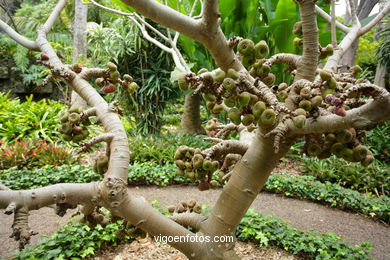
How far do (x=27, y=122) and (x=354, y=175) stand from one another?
7.39 metres

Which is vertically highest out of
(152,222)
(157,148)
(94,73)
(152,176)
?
(94,73)

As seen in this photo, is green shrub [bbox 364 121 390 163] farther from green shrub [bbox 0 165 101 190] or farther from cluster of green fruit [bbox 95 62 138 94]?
cluster of green fruit [bbox 95 62 138 94]

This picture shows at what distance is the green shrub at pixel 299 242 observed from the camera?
2549 millimetres

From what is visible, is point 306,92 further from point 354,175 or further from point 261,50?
point 354,175

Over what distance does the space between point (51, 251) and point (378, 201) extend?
455cm

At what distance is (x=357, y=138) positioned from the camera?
1.03 meters

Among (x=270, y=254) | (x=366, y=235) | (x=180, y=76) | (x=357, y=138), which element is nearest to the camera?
(x=180, y=76)

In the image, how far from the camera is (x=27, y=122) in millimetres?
6578

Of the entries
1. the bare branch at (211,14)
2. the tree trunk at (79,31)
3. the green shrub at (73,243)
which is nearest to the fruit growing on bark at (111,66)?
the bare branch at (211,14)

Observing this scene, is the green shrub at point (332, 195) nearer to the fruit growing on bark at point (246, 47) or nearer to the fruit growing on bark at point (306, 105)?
the fruit growing on bark at point (306, 105)

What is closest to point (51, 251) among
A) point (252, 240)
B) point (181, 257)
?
point (181, 257)

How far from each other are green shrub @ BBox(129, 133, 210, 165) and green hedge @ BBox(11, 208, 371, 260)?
10.4ft

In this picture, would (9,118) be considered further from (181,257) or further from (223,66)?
(223,66)

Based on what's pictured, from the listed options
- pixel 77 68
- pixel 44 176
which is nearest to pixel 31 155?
pixel 44 176
